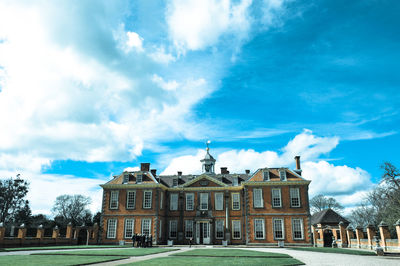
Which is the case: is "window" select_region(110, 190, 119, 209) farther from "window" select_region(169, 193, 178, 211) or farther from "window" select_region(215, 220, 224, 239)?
"window" select_region(215, 220, 224, 239)

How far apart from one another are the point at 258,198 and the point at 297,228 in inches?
215

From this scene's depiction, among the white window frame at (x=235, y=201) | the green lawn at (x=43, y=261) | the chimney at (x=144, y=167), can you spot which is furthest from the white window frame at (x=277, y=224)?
the green lawn at (x=43, y=261)

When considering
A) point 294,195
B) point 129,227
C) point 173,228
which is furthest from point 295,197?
point 129,227

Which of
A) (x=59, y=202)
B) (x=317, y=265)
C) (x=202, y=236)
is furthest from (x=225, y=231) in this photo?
(x=59, y=202)

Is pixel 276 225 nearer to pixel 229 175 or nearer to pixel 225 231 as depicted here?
pixel 225 231

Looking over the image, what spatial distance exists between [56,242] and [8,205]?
2473 cm

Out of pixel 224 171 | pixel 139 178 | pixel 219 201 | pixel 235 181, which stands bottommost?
pixel 219 201

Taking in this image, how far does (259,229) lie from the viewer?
34.4 metres

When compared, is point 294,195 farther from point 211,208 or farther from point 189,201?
point 189,201

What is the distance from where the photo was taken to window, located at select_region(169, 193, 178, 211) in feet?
127

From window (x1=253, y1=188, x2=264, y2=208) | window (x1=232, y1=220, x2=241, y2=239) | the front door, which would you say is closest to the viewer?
window (x1=253, y1=188, x2=264, y2=208)

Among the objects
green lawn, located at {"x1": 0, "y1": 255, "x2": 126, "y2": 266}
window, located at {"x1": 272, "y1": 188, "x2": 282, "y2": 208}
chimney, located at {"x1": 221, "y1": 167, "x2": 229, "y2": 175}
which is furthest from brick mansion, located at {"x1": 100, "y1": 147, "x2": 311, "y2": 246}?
green lawn, located at {"x1": 0, "y1": 255, "x2": 126, "y2": 266}

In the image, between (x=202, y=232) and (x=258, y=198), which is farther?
(x=202, y=232)

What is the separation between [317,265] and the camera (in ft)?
43.6
